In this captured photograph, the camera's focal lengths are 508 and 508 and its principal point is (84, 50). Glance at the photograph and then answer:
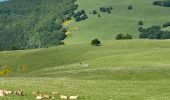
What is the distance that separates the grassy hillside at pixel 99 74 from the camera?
4156cm

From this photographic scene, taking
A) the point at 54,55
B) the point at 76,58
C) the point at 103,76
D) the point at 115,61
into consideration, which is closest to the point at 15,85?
the point at 103,76

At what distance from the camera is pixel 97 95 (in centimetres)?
3894

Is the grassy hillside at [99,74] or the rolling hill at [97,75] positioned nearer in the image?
the rolling hill at [97,75]

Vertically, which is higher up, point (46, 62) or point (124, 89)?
point (124, 89)

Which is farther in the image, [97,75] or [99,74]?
[99,74]

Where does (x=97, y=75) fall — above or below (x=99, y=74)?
above

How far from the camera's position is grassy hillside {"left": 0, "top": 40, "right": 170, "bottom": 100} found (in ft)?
136

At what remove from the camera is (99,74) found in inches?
2474

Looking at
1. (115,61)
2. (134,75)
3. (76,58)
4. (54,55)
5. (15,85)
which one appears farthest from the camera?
(54,55)

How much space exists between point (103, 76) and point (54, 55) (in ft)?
223

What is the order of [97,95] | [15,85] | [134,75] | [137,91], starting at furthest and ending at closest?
[134,75], [15,85], [137,91], [97,95]

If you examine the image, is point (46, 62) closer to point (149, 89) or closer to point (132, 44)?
point (132, 44)

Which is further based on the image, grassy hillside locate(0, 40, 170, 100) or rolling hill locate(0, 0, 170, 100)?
grassy hillside locate(0, 40, 170, 100)

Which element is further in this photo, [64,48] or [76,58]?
[64,48]
